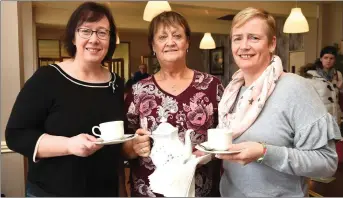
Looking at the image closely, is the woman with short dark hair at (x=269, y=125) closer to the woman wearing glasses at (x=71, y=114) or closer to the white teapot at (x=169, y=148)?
the white teapot at (x=169, y=148)

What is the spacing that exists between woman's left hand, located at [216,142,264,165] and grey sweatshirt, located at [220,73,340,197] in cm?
4

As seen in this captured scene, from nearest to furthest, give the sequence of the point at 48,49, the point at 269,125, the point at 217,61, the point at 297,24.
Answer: the point at 269,125 < the point at 297,24 < the point at 48,49 < the point at 217,61

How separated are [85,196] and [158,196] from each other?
305mm

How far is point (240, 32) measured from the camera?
1.17 meters

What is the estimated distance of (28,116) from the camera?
120 cm

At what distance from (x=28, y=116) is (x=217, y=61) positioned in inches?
330

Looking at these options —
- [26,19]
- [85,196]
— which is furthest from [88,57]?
[26,19]

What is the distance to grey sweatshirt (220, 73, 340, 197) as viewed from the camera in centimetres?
102

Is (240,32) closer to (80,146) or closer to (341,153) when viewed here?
(80,146)

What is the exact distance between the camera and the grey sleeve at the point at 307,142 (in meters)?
1.02

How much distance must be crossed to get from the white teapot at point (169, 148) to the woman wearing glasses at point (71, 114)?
10.3 inches

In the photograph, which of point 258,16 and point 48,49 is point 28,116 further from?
point 48,49

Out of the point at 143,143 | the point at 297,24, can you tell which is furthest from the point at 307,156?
the point at 297,24

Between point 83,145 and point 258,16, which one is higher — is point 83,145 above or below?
below
